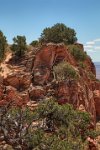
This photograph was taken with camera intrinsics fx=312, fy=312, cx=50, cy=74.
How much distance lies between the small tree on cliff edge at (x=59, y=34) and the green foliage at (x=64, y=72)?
50.0ft

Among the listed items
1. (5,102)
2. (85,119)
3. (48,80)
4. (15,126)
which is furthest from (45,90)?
(15,126)

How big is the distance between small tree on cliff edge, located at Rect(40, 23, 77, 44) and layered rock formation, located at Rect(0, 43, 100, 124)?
10414mm

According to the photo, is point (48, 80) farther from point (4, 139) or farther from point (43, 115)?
point (4, 139)

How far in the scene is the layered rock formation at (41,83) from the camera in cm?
3626

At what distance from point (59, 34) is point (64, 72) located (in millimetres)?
17082

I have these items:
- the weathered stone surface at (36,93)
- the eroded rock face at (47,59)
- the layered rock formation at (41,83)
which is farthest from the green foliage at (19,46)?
the weathered stone surface at (36,93)

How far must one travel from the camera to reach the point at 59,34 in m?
56.3

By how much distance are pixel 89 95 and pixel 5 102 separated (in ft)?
59.6

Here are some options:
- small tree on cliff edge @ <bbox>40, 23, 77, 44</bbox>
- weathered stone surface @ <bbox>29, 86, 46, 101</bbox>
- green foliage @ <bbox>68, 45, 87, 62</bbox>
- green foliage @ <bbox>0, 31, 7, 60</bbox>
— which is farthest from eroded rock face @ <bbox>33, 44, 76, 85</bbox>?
small tree on cliff edge @ <bbox>40, 23, 77, 44</bbox>

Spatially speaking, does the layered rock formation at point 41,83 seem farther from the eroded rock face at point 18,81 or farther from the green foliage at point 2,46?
the green foliage at point 2,46

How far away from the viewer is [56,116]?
1125 inches

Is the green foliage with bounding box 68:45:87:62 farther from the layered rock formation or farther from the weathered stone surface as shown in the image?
the weathered stone surface

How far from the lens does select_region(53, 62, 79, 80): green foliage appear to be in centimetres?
4038

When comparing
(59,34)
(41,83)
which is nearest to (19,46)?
(41,83)
